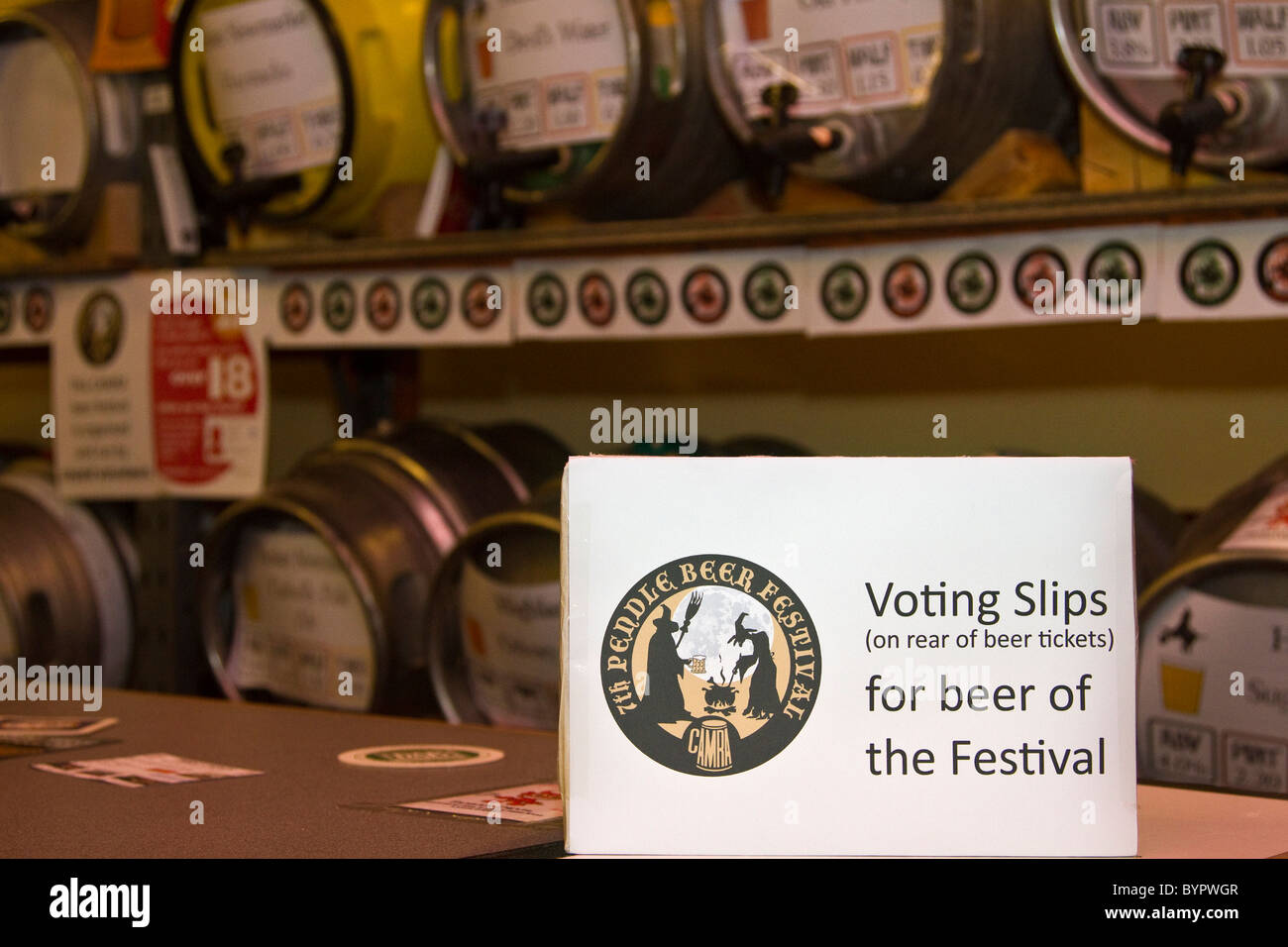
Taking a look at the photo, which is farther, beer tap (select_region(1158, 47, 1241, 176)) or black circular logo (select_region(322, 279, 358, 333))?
black circular logo (select_region(322, 279, 358, 333))

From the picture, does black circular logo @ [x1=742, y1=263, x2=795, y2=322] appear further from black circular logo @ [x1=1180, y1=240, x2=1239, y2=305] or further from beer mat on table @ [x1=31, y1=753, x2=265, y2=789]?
beer mat on table @ [x1=31, y1=753, x2=265, y2=789]

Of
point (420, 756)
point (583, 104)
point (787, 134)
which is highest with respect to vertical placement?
point (583, 104)

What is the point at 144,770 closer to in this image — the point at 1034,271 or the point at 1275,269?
the point at 1034,271

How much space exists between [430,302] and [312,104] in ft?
1.34

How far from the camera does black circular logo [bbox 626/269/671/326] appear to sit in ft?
7.66

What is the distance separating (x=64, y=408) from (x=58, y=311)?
21cm

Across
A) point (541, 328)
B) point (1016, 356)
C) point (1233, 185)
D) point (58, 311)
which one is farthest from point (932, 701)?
point (58, 311)

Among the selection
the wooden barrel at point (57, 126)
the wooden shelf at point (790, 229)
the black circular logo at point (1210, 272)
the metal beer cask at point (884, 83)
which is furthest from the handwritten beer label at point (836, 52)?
the wooden barrel at point (57, 126)

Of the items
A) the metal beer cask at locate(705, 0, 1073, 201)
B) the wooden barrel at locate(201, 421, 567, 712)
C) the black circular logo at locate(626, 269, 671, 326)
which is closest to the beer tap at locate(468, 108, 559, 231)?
the black circular logo at locate(626, 269, 671, 326)

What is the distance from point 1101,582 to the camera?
879mm

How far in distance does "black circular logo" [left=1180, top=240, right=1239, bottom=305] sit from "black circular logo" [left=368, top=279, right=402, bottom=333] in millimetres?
1360

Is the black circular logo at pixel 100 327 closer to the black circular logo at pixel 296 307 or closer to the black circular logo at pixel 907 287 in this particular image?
the black circular logo at pixel 296 307

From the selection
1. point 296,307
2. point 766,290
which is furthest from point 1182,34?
point 296,307

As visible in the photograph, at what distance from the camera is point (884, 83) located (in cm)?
198
